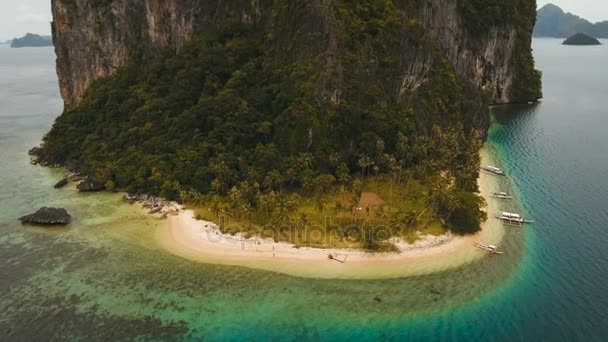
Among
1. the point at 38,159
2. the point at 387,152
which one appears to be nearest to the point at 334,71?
the point at 387,152

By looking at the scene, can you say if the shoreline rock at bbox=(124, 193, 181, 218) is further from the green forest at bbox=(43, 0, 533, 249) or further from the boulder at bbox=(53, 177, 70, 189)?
the boulder at bbox=(53, 177, 70, 189)

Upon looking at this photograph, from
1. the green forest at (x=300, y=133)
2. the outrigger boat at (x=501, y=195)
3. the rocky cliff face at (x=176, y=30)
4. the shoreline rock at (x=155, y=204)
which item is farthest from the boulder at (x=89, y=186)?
the outrigger boat at (x=501, y=195)

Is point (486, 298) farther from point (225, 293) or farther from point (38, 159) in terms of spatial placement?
point (38, 159)

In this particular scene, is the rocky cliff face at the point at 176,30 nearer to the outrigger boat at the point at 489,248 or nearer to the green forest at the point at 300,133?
the green forest at the point at 300,133

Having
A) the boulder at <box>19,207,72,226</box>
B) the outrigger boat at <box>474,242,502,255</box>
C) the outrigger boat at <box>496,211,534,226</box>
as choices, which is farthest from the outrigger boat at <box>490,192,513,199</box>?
the boulder at <box>19,207,72,226</box>

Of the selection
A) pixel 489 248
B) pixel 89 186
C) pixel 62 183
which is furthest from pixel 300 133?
pixel 62 183

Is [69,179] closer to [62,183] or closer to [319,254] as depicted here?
[62,183]
